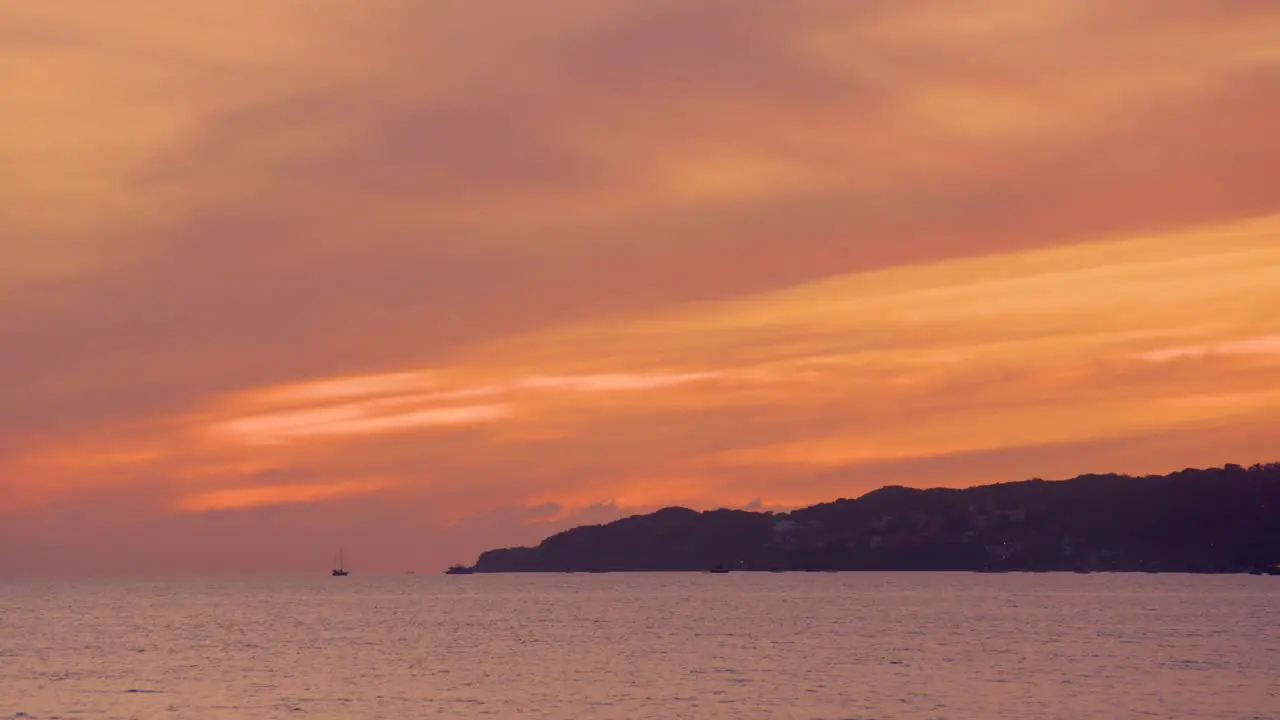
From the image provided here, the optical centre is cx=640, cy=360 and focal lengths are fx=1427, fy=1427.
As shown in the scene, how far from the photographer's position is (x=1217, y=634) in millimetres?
158000

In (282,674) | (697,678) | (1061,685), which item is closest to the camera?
(1061,685)

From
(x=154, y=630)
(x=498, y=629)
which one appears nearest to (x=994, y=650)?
(x=498, y=629)

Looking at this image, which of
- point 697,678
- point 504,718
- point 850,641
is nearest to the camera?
point 504,718

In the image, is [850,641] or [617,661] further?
[850,641]

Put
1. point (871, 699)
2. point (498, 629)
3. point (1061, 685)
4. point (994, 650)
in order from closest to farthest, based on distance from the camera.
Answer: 1. point (871, 699)
2. point (1061, 685)
3. point (994, 650)
4. point (498, 629)

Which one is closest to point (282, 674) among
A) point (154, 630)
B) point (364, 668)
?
point (364, 668)

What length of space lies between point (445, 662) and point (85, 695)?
3580cm

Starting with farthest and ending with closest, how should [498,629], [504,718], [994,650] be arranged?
[498,629], [994,650], [504,718]

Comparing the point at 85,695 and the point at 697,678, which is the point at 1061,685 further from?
the point at 85,695

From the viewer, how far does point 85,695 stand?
103m

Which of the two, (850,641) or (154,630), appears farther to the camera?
(154,630)

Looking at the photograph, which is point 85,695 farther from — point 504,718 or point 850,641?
point 850,641

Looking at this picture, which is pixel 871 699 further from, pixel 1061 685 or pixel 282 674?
pixel 282 674

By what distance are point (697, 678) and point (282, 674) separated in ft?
115
